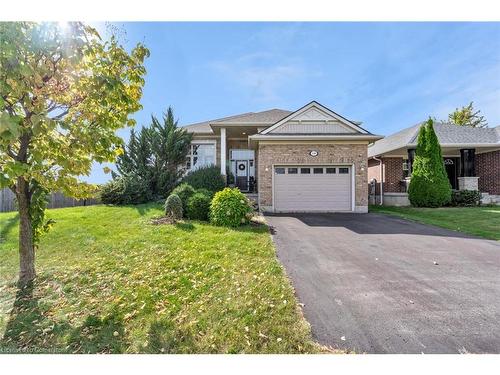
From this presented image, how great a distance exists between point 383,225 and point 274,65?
21.9 feet

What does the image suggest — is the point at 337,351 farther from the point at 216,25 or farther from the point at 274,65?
the point at 274,65

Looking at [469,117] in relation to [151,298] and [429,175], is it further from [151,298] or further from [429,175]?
[151,298]

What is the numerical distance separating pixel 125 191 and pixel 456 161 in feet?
65.8

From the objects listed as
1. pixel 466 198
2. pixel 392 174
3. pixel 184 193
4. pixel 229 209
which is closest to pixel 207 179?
pixel 184 193

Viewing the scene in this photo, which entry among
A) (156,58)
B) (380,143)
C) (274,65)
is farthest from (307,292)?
(380,143)

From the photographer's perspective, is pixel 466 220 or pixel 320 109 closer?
pixel 466 220

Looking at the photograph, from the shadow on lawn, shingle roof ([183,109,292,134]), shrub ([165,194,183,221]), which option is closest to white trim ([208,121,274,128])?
shingle roof ([183,109,292,134])

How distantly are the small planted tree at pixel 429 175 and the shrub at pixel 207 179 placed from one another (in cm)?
1040

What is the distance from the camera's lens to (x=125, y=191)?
11.7 m

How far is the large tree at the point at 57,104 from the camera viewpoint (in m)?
3.13

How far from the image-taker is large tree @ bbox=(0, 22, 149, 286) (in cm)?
313

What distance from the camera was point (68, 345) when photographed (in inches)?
115

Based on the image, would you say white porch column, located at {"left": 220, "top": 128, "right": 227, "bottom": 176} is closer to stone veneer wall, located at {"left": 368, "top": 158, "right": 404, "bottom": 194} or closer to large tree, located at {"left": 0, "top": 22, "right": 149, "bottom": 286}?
large tree, located at {"left": 0, "top": 22, "right": 149, "bottom": 286}

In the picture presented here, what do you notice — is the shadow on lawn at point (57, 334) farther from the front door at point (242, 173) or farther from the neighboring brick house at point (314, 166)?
the front door at point (242, 173)
